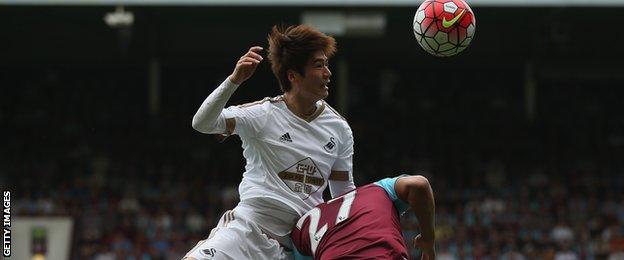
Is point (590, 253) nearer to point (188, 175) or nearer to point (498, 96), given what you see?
point (498, 96)

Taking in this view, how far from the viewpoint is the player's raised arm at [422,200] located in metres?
4.61

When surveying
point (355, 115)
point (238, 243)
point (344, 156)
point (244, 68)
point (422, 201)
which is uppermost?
point (244, 68)

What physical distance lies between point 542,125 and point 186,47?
8.36 meters

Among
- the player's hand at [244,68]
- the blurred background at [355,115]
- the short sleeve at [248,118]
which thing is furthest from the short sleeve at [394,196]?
the blurred background at [355,115]

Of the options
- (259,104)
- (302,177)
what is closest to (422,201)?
(302,177)

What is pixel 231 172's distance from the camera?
65.7 feet

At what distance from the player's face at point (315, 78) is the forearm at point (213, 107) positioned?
526mm

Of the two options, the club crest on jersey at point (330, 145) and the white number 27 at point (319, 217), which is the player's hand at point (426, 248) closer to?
the white number 27 at point (319, 217)

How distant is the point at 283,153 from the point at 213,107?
0.54m

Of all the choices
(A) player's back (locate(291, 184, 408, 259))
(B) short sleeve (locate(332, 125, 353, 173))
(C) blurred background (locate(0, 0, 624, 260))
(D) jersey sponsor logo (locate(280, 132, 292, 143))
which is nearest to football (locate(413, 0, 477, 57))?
(B) short sleeve (locate(332, 125, 353, 173))

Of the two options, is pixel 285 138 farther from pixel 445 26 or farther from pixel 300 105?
pixel 445 26

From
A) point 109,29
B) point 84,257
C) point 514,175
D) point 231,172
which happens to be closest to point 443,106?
point 514,175

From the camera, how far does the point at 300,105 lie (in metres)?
5.17

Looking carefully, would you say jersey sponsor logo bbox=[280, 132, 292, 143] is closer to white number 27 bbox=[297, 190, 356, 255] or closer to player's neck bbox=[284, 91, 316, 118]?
player's neck bbox=[284, 91, 316, 118]
